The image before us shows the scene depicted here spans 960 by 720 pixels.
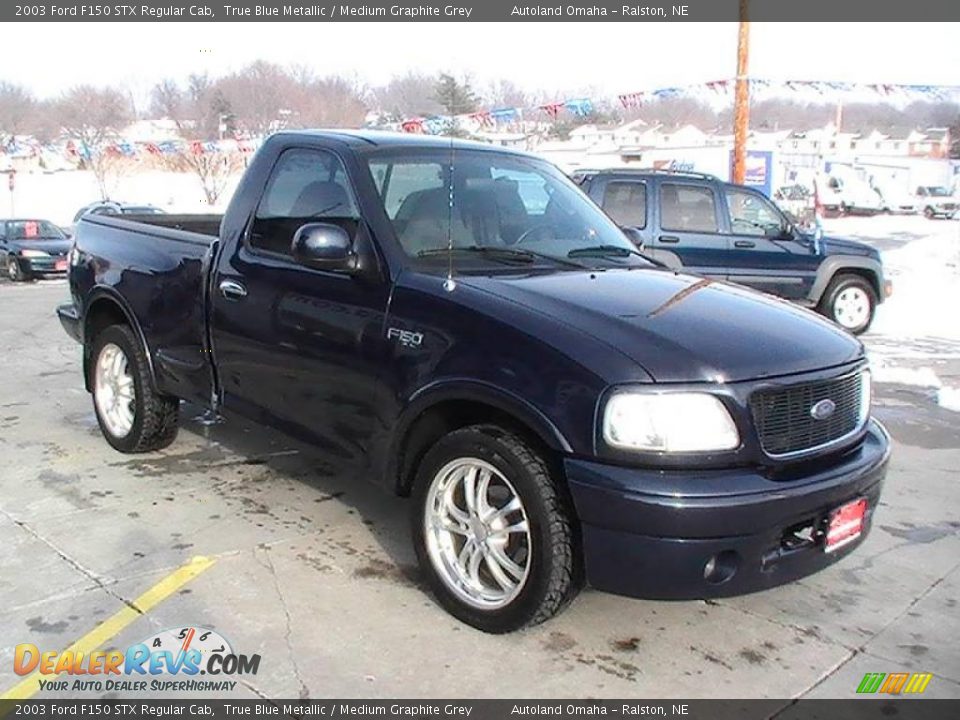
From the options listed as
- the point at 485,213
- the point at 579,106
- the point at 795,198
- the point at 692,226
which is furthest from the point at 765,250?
the point at 795,198

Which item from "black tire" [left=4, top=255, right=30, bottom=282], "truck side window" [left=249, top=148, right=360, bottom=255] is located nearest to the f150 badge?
"truck side window" [left=249, top=148, right=360, bottom=255]

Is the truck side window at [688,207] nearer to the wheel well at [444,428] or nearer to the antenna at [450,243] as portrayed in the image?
the antenna at [450,243]

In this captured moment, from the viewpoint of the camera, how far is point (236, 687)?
321cm

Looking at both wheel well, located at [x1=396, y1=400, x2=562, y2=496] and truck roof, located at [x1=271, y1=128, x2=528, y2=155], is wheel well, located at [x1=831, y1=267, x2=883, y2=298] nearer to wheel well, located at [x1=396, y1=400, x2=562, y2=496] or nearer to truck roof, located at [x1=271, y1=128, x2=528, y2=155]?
truck roof, located at [x1=271, y1=128, x2=528, y2=155]

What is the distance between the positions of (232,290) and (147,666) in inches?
75.8

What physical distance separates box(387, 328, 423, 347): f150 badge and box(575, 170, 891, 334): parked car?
678cm

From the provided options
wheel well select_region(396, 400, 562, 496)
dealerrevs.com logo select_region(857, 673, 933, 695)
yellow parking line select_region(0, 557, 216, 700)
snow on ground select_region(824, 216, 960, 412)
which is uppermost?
wheel well select_region(396, 400, 562, 496)

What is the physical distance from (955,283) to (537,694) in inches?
660

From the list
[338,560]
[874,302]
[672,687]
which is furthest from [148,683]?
[874,302]

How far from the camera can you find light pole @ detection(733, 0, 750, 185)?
54.6 ft

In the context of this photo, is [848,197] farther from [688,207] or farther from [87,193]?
[688,207]

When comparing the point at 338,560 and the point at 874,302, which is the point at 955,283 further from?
the point at 338,560

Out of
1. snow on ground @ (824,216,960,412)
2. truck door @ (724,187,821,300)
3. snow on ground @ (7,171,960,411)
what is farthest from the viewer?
truck door @ (724,187,821,300)

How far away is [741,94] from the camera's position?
664 inches
